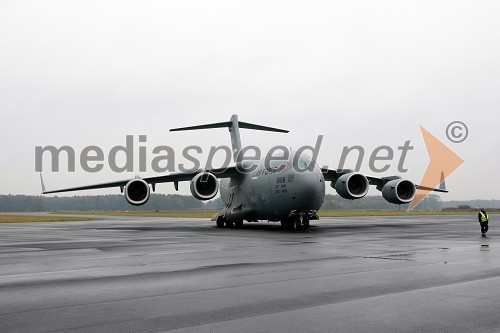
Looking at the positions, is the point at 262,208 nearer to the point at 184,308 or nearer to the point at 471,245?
the point at 471,245

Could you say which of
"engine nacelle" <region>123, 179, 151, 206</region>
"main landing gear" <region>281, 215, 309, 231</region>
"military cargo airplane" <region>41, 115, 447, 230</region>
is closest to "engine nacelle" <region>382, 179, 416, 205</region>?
"military cargo airplane" <region>41, 115, 447, 230</region>

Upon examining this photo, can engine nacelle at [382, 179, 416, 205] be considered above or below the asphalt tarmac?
above

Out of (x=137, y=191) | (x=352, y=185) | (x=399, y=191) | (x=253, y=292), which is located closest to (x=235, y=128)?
(x=137, y=191)

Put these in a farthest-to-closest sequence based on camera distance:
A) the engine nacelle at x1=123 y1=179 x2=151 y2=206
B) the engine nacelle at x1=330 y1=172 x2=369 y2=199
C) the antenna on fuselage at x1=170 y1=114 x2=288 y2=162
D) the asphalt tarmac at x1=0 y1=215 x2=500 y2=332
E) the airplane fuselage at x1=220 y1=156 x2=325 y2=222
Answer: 1. the antenna on fuselage at x1=170 y1=114 x2=288 y2=162
2. the engine nacelle at x1=123 y1=179 x2=151 y2=206
3. the engine nacelle at x1=330 y1=172 x2=369 y2=199
4. the airplane fuselage at x1=220 y1=156 x2=325 y2=222
5. the asphalt tarmac at x1=0 y1=215 x2=500 y2=332

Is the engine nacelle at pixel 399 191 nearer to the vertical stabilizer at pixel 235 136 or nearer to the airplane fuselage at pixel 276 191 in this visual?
the airplane fuselage at pixel 276 191

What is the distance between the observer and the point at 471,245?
15039mm

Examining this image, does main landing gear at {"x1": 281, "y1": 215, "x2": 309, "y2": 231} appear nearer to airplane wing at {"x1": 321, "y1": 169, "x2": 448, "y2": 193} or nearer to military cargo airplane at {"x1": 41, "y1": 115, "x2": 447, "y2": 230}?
military cargo airplane at {"x1": 41, "y1": 115, "x2": 447, "y2": 230}

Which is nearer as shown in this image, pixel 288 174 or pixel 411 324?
pixel 411 324

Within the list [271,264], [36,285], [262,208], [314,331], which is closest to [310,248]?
[271,264]

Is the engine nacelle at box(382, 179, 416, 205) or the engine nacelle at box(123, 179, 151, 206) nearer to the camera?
the engine nacelle at box(123, 179, 151, 206)

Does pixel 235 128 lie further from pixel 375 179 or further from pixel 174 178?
pixel 375 179

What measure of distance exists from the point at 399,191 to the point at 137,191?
14874mm

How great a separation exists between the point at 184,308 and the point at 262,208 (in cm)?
2038

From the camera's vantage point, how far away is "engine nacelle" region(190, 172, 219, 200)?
26547 millimetres
